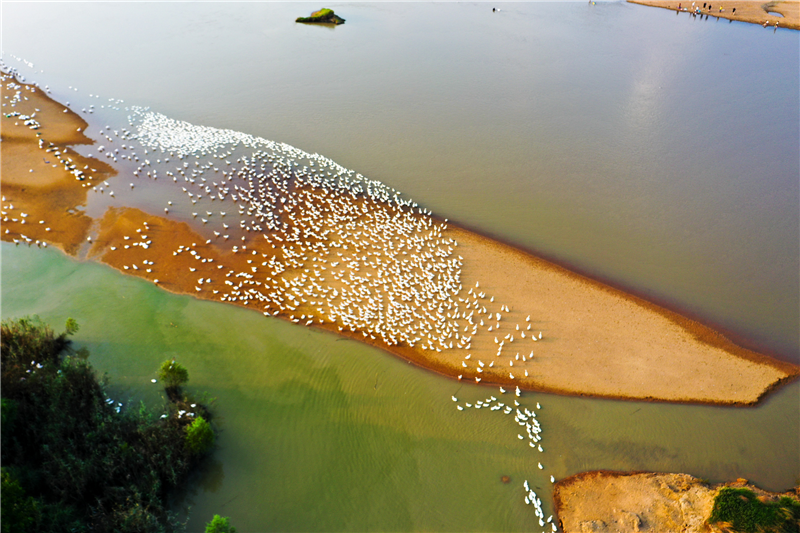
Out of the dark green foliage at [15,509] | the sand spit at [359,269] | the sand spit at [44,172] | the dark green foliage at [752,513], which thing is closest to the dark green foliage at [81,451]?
the dark green foliage at [15,509]

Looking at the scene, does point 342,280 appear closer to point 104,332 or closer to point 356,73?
point 104,332

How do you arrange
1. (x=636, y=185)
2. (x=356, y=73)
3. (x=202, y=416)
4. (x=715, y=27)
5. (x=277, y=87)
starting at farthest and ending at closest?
1. (x=715, y=27)
2. (x=356, y=73)
3. (x=277, y=87)
4. (x=636, y=185)
5. (x=202, y=416)

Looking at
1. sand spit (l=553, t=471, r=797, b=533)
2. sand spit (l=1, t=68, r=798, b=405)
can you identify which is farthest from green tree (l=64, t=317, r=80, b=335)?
sand spit (l=553, t=471, r=797, b=533)

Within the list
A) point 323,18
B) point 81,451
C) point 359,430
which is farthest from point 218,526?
point 323,18

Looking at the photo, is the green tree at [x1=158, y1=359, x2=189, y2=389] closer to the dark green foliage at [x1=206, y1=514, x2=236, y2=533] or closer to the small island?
the dark green foliage at [x1=206, y1=514, x2=236, y2=533]

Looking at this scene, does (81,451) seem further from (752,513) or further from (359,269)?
(752,513)

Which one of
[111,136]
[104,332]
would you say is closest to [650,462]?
[104,332]
